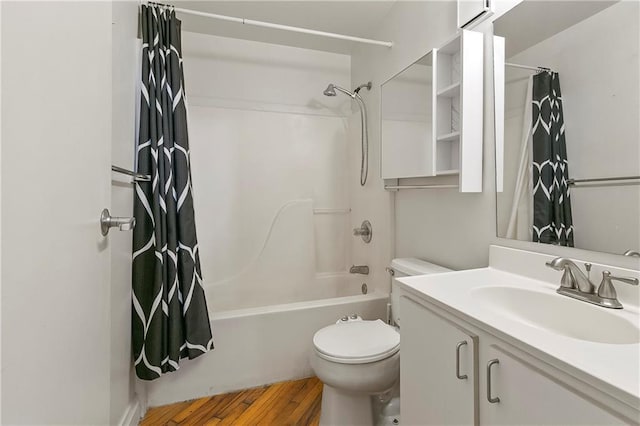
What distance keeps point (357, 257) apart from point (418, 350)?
1605 mm

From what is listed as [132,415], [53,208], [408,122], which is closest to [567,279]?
[408,122]

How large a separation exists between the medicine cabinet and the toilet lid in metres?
0.77

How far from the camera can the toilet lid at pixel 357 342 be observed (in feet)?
4.49

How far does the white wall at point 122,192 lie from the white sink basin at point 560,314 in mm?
1340

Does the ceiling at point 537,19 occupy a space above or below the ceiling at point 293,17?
below

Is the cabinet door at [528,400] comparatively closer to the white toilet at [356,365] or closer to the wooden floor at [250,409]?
the white toilet at [356,365]

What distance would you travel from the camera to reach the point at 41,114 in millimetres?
548

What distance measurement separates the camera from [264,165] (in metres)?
2.58

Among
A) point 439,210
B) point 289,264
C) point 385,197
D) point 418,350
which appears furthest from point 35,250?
point 289,264

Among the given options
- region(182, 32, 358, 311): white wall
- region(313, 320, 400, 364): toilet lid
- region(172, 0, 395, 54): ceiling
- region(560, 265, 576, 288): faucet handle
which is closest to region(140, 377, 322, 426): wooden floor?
region(313, 320, 400, 364): toilet lid

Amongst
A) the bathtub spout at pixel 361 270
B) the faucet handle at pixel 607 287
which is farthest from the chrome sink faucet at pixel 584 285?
the bathtub spout at pixel 361 270

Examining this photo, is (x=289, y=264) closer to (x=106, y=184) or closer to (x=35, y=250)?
(x=106, y=184)

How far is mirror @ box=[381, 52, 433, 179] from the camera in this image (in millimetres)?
1602

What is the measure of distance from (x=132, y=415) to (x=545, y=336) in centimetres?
175
